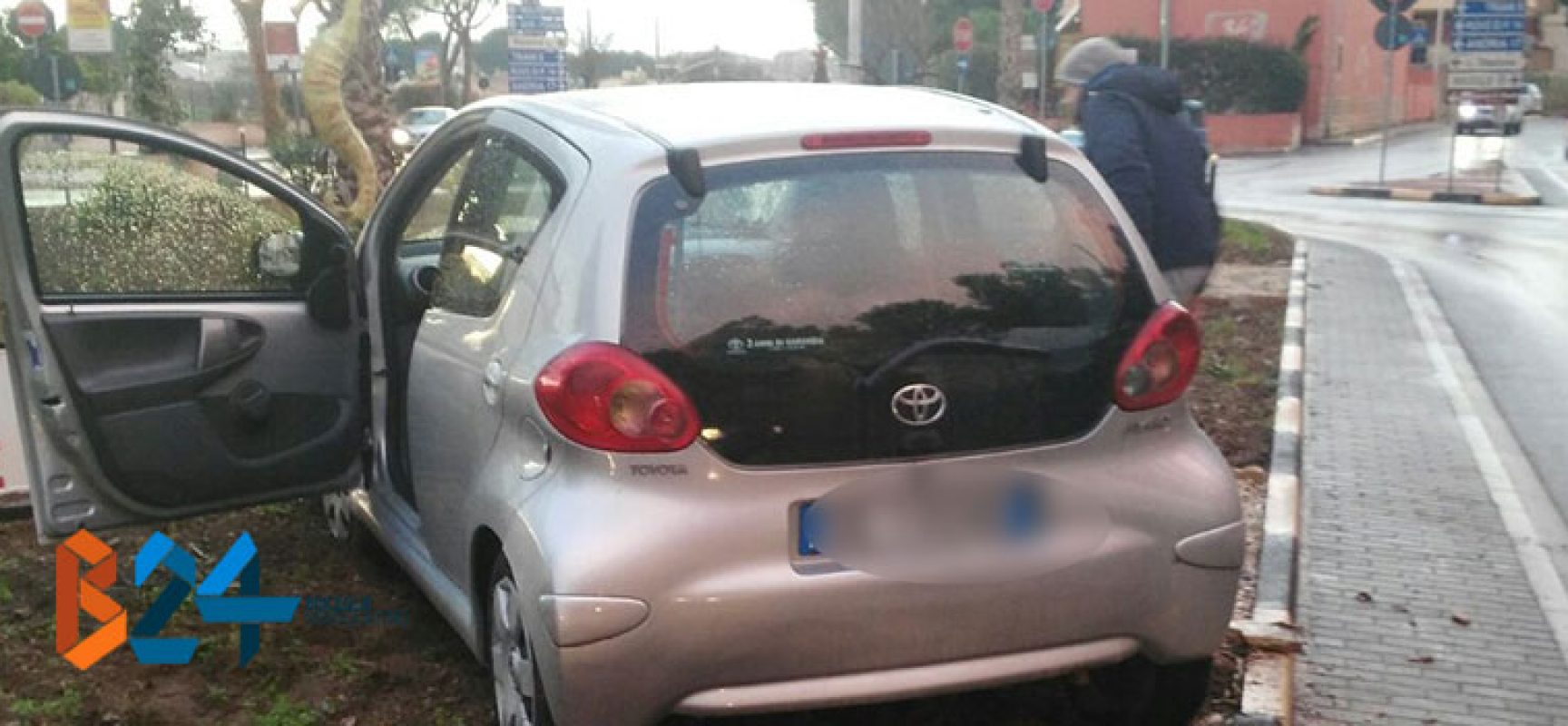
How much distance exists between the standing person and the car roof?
47.9 inches

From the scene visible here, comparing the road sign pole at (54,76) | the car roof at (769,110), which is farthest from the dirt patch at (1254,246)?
the road sign pole at (54,76)

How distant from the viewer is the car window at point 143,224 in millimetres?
A: 4289

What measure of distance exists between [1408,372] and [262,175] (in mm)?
6590

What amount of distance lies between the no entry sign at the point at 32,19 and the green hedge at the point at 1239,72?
1054 inches

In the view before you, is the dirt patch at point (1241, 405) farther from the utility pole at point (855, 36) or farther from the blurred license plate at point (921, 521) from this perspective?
the utility pole at point (855, 36)

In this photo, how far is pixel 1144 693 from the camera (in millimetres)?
3842

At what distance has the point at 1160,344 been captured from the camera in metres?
3.58

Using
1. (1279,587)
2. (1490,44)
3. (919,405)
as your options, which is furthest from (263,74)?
(919,405)

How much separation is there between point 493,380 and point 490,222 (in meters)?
0.67

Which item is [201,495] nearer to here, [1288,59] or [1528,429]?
[1528,429]

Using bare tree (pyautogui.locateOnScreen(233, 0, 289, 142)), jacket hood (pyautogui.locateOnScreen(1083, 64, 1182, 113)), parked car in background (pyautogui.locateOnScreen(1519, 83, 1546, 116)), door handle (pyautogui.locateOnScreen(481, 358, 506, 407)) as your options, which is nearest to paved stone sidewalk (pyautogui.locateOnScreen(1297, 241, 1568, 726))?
jacket hood (pyautogui.locateOnScreen(1083, 64, 1182, 113))

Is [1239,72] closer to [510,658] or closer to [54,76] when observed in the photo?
[54,76]

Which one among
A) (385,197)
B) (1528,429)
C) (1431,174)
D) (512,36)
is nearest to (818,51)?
(512,36)

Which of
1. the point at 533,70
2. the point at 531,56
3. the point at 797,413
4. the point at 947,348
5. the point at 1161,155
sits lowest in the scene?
the point at 797,413
